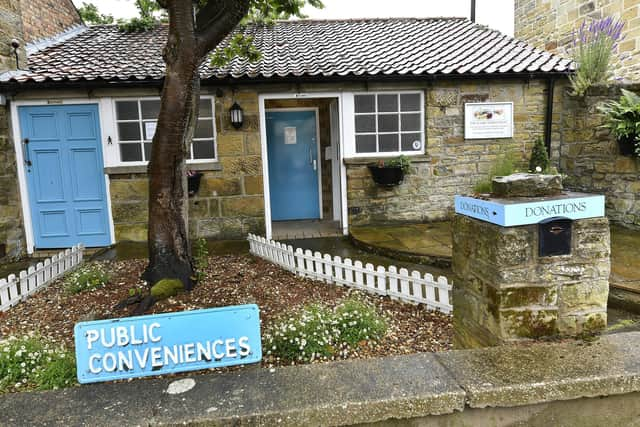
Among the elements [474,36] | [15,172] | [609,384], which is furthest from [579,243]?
[474,36]

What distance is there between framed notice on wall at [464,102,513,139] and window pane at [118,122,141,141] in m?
5.36

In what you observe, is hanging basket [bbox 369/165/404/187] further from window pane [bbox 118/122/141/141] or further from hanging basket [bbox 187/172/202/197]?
window pane [bbox 118/122/141/141]

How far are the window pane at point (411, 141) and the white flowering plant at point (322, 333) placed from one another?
14.6 feet

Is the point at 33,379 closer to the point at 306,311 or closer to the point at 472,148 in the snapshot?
the point at 306,311

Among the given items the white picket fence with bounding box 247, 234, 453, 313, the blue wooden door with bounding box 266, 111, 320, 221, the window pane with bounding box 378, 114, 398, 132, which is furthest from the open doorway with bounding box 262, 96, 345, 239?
the white picket fence with bounding box 247, 234, 453, 313

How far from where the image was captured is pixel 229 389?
1.95 m

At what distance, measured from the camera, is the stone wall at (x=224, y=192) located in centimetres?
694

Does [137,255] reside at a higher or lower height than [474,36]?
lower

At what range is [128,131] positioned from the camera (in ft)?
22.8

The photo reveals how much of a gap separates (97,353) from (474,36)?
939cm

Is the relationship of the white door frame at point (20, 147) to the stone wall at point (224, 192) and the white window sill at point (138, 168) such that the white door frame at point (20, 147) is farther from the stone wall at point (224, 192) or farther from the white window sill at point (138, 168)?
the stone wall at point (224, 192)

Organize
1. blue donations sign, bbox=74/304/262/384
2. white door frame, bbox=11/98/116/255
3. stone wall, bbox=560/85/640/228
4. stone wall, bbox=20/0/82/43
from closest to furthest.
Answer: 1. blue donations sign, bbox=74/304/262/384
2. stone wall, bbox=560/85/640/228
3. white door frame, bbox=11/98/116/255
4. stone wall, bbox=20/0/82/43

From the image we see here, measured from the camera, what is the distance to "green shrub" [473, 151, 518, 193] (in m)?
7.23

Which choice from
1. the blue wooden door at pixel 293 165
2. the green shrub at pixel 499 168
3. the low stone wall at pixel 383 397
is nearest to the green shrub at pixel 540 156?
the green shrub at pixel 499 168
